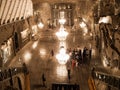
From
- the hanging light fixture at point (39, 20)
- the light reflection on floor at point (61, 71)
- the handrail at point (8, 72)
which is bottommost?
the light reflection on floor at point (61, 71)

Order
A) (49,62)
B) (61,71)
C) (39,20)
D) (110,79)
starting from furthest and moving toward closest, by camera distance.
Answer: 1. (39,20)
2. (49,62)
3. (61,71)
4. (110,79)

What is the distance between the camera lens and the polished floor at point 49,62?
17.6m

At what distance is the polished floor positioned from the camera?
1762 centimetres

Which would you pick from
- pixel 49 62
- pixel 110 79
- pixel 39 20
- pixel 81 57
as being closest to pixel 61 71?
pixel 49 62

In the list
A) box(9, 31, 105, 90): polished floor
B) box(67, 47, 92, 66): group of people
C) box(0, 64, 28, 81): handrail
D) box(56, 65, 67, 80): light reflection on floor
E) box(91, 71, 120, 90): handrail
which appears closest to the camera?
box(91, 71, 120, 90): handrail

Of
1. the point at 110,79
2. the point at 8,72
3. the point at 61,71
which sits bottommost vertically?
the point at 61,71

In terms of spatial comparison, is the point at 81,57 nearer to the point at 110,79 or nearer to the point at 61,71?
the point at 61,71

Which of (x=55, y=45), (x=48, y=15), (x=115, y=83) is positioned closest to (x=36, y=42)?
(x=55, y=45)

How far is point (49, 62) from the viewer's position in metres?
21.9

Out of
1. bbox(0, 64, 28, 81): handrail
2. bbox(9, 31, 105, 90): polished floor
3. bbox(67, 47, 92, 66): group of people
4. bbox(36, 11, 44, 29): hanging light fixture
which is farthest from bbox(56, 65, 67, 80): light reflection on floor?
bbox(36, 11, 44, 29): hanging light fixture

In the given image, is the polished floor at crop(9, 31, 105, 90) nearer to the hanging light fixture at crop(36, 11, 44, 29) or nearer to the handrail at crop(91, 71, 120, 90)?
the hanging light fixture at crop(36, 11, 44, 29)

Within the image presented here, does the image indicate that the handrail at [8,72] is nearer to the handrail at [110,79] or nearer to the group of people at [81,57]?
the handrail at [110,79]

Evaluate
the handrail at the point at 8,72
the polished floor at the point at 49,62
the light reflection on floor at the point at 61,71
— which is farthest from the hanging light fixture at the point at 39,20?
the handrail at the point at 8,72

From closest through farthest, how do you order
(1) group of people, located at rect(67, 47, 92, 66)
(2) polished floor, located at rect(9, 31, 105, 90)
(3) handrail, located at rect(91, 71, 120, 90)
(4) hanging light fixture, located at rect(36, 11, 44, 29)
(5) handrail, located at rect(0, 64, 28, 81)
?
1. (3) handrail, located at rect(91, 71, 120, 90)
2. (5) handrail, located at rect(0, 64, 28, 81)
3. (2) polished floor, located at rect(9, 31, 105, 90)
4. (1) group of people, located at rect(67, 47, 92, 66)
5. (4) hanging light fixture, located at rect(36, 11, 44, 29)
